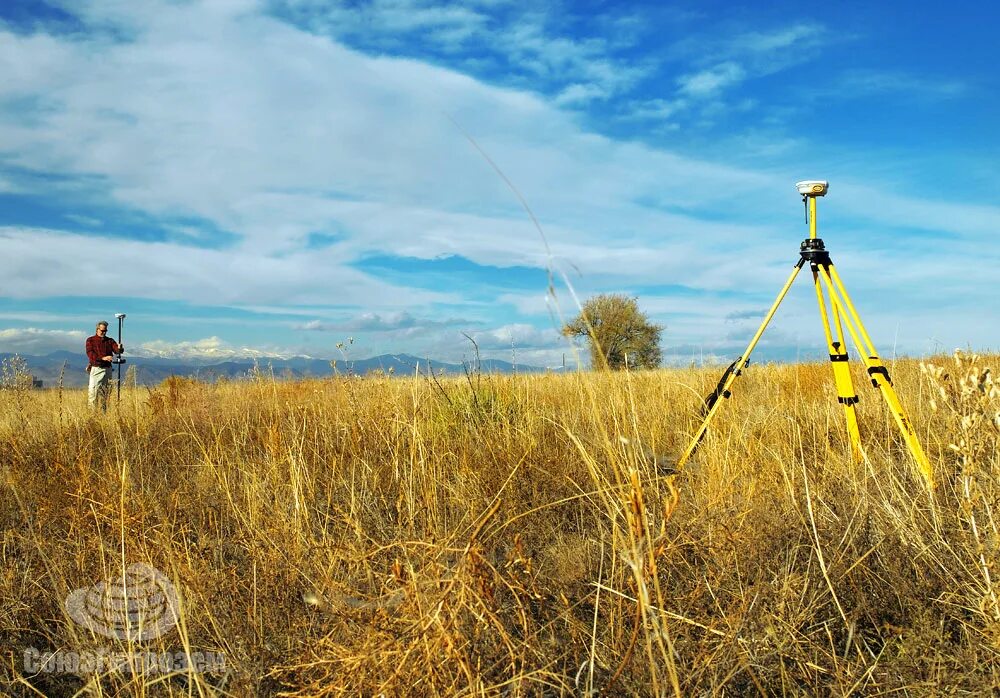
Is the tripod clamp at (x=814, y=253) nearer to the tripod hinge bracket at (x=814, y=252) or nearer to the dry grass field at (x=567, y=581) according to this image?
the tripod hinge bracket at (x=814, y=252)

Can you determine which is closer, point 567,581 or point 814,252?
point 567,581

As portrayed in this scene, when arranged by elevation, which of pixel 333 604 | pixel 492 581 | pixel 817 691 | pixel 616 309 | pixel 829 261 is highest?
pixel 616 309

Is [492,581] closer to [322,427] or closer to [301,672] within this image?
[301,672]

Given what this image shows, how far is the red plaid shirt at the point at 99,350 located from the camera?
10453mm

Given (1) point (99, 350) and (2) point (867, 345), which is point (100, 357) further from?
(2) point (867, 345)

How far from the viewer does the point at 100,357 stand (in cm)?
1060

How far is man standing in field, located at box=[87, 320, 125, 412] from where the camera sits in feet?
34.0

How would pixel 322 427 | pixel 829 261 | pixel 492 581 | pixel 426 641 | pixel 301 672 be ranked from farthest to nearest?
pixel 322 427
pixel 829 261
pixel 301 672
pixel 492 581
pixel 426 641

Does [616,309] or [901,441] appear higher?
[616,309]

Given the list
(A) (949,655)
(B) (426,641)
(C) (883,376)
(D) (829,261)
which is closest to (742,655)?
(A) (949,655)

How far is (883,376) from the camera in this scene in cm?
333

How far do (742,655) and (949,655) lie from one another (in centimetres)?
70

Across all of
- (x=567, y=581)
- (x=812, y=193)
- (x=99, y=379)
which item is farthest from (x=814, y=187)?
(x=99, y=379)

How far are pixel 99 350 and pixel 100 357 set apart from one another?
0.39 feet
